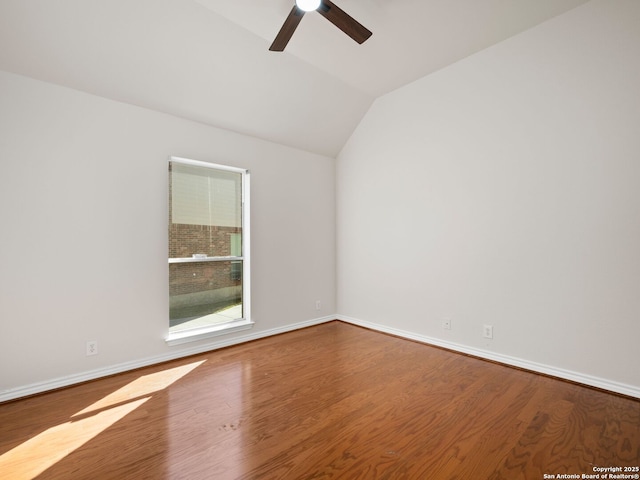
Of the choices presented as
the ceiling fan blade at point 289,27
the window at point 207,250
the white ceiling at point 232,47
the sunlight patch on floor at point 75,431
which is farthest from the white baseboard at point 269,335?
the ceiling fan blade at point 289,27

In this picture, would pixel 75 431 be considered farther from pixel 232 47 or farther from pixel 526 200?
pixel 526 200

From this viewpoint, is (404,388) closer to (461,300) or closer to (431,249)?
(461,300)

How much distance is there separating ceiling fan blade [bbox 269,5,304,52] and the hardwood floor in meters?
2.69

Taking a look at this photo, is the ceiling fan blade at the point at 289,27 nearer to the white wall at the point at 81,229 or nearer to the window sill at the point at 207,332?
the white wall at the point at 81,229

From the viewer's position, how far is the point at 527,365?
2846 millimetres

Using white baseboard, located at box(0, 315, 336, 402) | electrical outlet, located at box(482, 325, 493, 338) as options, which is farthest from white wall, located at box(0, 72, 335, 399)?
electrical outlet, located at box(482, 325, 493, 338)

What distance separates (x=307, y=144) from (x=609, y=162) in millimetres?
3154

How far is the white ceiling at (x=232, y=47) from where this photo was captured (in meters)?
2.31

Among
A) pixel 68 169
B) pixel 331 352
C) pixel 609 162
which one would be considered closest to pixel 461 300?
pixel 331 352

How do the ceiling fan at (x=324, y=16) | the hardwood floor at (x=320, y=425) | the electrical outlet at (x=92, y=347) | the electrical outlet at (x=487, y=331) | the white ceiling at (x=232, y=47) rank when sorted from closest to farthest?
the hardwood floor at (x=320, y=425)
the ceiling fan at (x=324, y=16)
the white ceiling at (x=232, y=47)
the electrical outlet at (x=92, y=347)
the electrical outlet at (x=487, y=331)

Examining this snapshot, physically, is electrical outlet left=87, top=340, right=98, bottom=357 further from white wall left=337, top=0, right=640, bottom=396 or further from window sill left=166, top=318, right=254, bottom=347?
white wall left=337, top=0, right=640, bottom=396

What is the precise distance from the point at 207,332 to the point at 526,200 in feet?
11.4

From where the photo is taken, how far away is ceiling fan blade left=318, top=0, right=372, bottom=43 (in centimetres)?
201

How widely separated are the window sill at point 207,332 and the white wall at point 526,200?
1.79m
